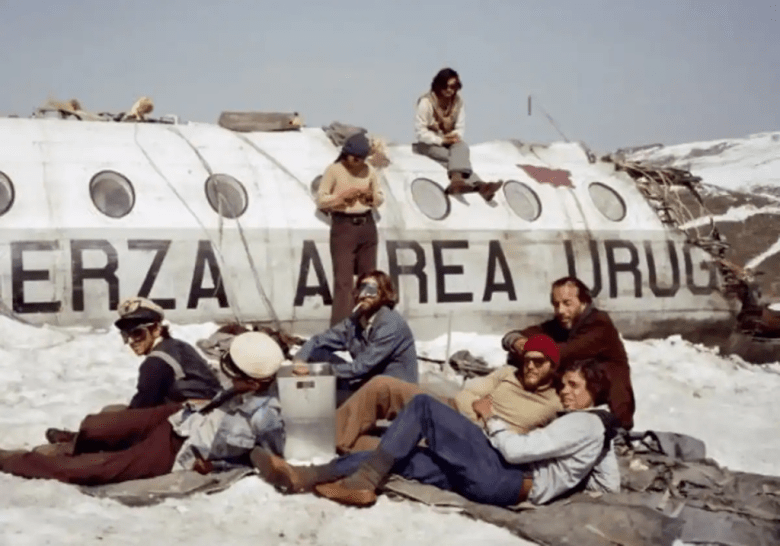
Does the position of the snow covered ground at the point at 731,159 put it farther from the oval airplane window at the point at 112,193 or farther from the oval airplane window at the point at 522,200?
the oval airplane window at the point at 112,193

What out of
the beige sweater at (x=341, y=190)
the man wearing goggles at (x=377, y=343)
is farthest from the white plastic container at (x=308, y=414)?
the beige sweater at (x=341, y=190)

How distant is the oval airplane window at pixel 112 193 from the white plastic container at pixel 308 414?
14.4 ft

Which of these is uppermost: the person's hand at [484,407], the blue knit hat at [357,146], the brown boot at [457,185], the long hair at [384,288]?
the blue knit hat at [357,146]

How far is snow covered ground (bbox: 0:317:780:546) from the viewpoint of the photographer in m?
5.43

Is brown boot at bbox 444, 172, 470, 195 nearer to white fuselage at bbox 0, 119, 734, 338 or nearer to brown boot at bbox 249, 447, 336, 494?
white fuselage at bbox 0, 119, 734, 338

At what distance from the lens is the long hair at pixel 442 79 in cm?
1169

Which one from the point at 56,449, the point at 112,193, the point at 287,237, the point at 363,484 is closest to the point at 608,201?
the point at 287,237

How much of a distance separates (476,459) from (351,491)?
2.52ft

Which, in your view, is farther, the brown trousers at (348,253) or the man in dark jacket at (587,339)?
the brown trousers at (348,253)

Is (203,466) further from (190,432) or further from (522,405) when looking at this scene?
(522,405)

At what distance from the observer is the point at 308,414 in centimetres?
665

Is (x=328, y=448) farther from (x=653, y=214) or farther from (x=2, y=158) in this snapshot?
(x=653, y=214)

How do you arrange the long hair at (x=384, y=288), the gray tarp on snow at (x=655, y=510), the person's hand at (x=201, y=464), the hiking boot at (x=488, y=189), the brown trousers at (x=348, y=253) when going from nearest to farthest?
the gray tarp on snow at (x=655, y=510) < the person's hand at (x=201, y=464) < the long hair at (x=384, y=288) < the brown trousers at (x=348, y=253) < the hiking boot at (x=488, y=189)

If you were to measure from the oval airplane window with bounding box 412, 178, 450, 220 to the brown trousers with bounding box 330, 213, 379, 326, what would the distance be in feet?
4.52
